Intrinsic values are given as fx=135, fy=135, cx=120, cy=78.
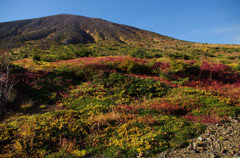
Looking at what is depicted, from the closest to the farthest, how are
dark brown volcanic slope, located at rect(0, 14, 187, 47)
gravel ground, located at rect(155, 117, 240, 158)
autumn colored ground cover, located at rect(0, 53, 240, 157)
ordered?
1. gravel ground, located at rect(155, 117, 240, 158)
2. autumn colored ground cover, located at rect(0, 53, 240, 157)
3. dark brown volcanic slope, located at rect(0, 14, 187, 47)

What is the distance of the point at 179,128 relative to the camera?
6.08 meters

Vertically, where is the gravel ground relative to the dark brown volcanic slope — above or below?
below

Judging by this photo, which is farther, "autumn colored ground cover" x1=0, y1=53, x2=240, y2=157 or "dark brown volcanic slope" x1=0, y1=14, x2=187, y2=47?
"dark brown volcanic slope" x1=0, y1=14, x2=187, y2=47

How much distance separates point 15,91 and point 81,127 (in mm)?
7924

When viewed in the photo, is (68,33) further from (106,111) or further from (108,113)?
(108,113)

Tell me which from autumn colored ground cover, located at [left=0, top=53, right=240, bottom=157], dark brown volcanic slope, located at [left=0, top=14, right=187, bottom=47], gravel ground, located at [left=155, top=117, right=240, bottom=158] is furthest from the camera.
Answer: dark brown volcanic slope, located at [left=0, top=14, right=187, bottom=47]

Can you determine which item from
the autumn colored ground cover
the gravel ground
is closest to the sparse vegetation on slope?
the autumn colored ground cover

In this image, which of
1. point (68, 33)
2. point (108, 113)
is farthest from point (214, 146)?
point (68, 33)

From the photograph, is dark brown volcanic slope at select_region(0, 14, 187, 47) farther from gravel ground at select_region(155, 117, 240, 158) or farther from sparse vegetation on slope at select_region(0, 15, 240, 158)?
gravel ground at select_region(155, 117, 240, 158)

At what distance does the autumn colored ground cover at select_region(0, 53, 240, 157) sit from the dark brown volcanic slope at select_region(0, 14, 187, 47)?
5131 cm

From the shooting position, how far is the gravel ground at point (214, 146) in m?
4.57

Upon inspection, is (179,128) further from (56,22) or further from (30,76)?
(56,22)

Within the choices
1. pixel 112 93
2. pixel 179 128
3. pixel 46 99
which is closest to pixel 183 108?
pixel 179 128

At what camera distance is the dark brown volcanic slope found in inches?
2437
